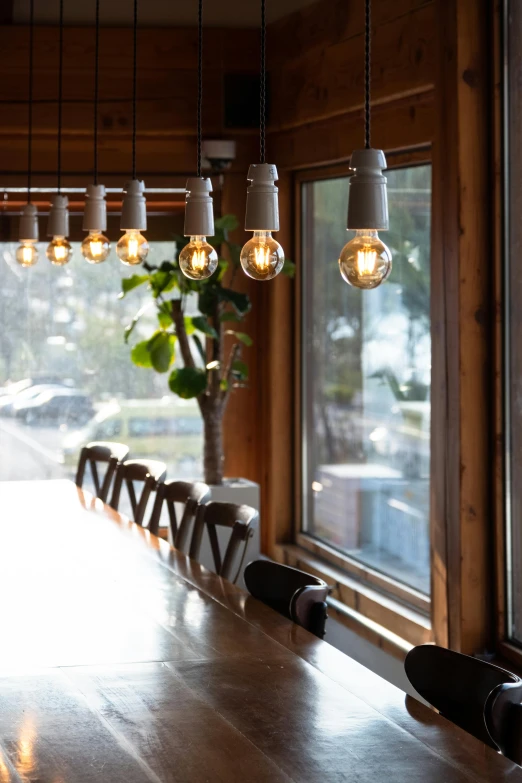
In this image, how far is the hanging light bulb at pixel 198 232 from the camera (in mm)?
2969

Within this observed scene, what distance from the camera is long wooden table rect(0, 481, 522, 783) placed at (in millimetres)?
1885

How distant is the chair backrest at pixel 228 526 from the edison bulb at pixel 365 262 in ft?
4.75

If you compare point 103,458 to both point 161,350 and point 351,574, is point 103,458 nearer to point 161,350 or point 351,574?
point 161,350

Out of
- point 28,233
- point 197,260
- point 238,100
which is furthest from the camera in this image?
point 238,100

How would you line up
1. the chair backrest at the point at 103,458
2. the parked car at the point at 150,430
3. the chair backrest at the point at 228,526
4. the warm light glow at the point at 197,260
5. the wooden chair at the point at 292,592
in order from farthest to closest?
the parked car at the point at 150,430 → the chair backrest at the point at 103,458 → the chair backrest at the point at 228,526 → the warm light glow at the point at 197,260 → the wooden chair at the point at 292,592

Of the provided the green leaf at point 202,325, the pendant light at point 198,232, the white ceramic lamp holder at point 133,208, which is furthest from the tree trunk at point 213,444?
the pendant light at point 198,232

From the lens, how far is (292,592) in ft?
9.84

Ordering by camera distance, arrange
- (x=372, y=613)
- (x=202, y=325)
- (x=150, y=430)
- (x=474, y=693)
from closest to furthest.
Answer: (x=474, y=693) < (x=372, y=613) < (x=202, y=325) < (x=150, y=430)

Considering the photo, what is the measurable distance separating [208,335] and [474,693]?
3.82 meters

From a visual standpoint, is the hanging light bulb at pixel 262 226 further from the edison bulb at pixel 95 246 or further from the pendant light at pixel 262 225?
the edison bulb at pixel 95 246

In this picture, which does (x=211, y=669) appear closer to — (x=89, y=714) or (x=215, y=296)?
(x=89, y=714)

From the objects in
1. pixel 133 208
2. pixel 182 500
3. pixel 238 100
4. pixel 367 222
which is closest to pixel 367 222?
pixel 367 222

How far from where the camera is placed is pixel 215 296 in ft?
19.0

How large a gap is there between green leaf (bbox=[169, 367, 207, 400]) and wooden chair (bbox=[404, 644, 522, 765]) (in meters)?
3.50
